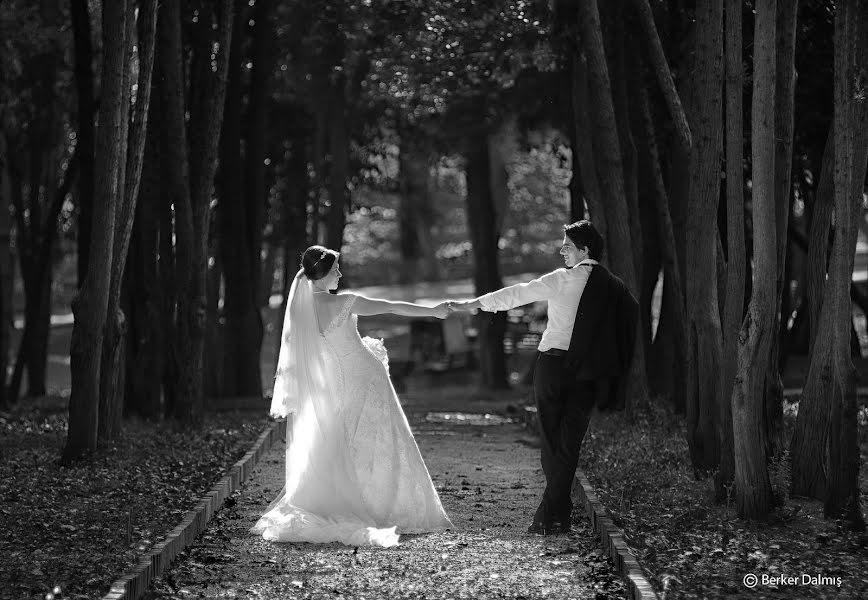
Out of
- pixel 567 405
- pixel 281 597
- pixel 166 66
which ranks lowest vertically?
pixel 281 597

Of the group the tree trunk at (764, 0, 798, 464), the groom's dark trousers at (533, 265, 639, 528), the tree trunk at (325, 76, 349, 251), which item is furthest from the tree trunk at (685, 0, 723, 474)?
the tree trunk at (325, 76, 349, 251)

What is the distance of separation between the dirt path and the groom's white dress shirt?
4.83 ft

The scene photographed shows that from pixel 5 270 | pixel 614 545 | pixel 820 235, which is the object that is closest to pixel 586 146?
pixel 820 235

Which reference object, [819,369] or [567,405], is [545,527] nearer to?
[567,405]

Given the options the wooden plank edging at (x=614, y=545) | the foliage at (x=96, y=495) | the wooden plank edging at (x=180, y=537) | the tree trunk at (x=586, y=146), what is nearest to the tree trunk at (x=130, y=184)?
the foliage at (x=96, y=495)

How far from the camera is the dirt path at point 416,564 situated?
26.7ft

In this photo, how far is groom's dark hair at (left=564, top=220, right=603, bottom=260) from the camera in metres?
9.90

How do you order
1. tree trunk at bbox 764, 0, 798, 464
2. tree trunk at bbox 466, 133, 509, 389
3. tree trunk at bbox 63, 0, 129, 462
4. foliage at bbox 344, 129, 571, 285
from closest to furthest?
tree trunk at bbox 764, 0, 798, 464
tree trunk at bbox 63, 0, 129, 462
tree trunk at bbox 466, 133, 509, 389
foliage at bbox 344, 129, 571, 285

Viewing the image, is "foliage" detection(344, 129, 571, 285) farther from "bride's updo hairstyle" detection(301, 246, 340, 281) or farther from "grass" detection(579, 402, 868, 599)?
"bride's updo hairstyle" detection(301, 246, 340, 281)

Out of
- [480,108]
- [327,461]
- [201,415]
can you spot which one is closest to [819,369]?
[327,461]

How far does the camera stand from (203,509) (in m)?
10.3

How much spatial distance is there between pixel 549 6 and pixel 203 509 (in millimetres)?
10148

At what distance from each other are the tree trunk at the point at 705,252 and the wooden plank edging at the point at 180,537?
415 centimetres

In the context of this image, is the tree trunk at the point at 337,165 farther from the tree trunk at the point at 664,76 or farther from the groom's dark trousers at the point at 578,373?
the groom's dark trousers at the point at 578,373
